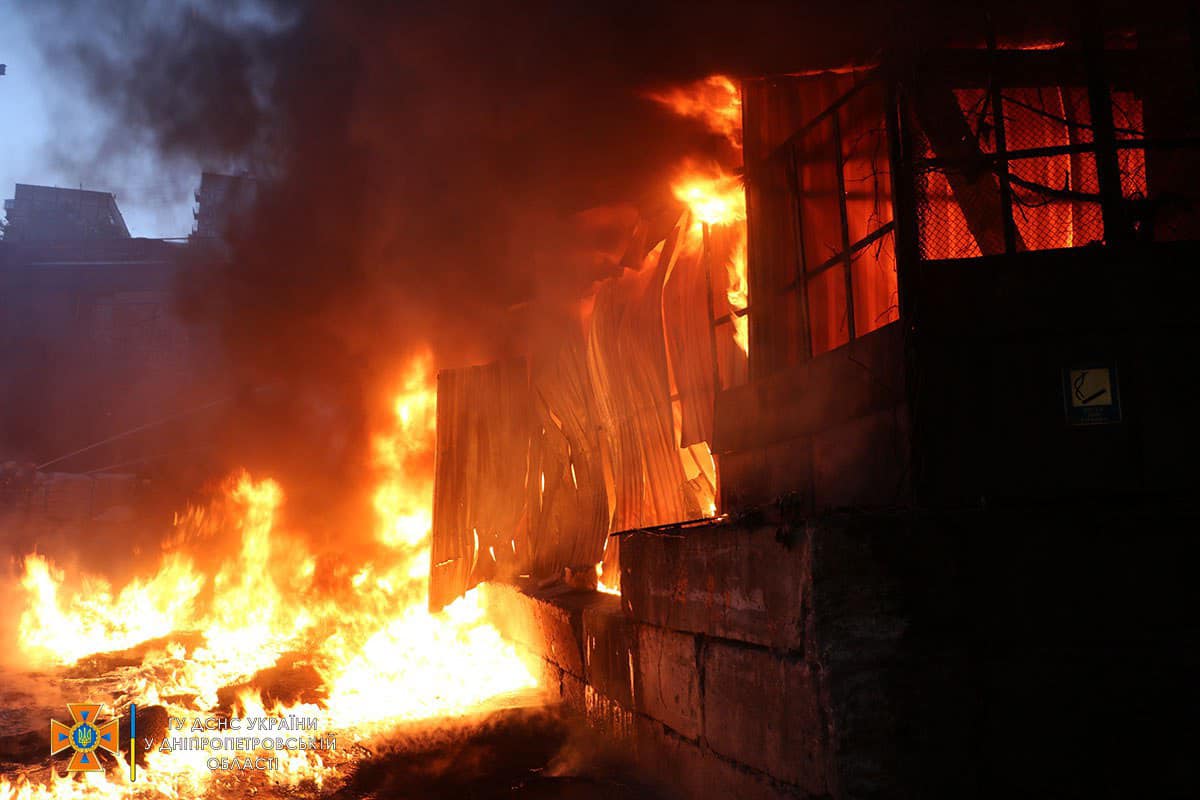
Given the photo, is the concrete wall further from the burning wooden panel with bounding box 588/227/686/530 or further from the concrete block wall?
the burning wooden panel with bounding box 588/227/686/530

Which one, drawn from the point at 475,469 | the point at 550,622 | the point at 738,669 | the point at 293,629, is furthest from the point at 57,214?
the point at 738,669

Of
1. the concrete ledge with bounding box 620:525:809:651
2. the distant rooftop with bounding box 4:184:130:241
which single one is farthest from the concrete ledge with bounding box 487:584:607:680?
the distant rooftop with bounding box 4:184:130:241

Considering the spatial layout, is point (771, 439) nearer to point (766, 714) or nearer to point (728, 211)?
point (728, 211)

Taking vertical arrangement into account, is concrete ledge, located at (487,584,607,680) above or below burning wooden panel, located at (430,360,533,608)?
below

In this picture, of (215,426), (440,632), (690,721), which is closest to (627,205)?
(690,721)

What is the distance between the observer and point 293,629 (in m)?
11.2

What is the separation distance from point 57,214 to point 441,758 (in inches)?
1381

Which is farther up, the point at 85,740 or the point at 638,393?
the point at 638,393

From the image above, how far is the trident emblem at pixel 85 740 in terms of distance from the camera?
19.4 feet

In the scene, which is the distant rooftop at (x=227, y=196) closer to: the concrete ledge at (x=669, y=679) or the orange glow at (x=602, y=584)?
the orange glow at (x=602, y=584)

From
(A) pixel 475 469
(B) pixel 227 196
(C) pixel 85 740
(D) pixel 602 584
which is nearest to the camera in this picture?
(C) pixel 85 740

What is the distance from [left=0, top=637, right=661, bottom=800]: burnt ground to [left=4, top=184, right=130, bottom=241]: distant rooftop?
29.5 m

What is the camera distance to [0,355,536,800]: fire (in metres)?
7.15

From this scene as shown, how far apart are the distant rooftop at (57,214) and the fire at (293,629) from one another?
21469 mm
